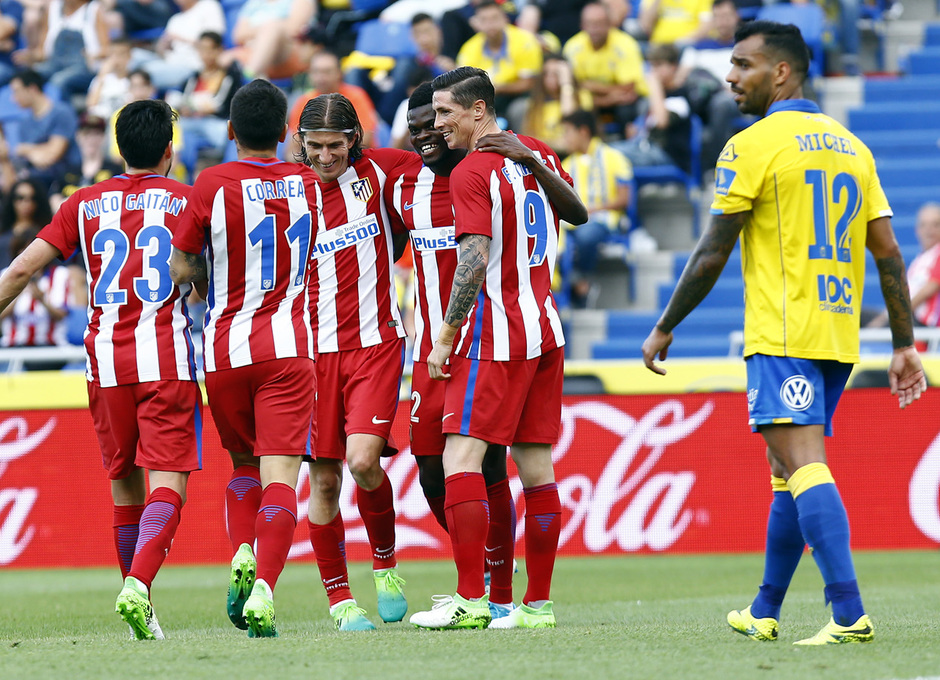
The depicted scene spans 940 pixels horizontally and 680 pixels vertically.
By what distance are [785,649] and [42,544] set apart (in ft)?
23.3

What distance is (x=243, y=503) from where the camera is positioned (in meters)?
5.52

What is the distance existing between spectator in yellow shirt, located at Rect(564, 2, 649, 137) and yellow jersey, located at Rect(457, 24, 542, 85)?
0.47 m

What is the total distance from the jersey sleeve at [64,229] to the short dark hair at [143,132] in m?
0.29

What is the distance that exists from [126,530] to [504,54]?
31.6 ft

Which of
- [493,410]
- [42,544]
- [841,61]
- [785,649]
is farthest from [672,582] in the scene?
[841,61]

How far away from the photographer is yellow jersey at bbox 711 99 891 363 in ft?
14.3

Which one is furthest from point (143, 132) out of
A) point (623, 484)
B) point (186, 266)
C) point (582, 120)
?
point (582, 120)

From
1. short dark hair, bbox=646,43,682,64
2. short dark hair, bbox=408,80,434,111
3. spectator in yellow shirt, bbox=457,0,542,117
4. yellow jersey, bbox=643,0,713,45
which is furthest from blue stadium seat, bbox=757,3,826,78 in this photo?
short dark hair, bbox=408,80,434,111

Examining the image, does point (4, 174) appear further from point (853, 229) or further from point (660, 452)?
point (853, 229)

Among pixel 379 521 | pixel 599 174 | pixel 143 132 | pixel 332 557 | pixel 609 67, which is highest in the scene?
pixel 609 67

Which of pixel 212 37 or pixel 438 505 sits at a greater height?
pixel 212 37

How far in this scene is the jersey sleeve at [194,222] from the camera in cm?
512

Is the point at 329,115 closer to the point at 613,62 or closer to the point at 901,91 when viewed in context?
the point at 613,62

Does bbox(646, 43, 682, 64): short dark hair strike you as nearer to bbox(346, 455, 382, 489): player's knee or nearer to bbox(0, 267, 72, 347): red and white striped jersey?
bbox(0, 267, 72, 347): red and white striped jersey
